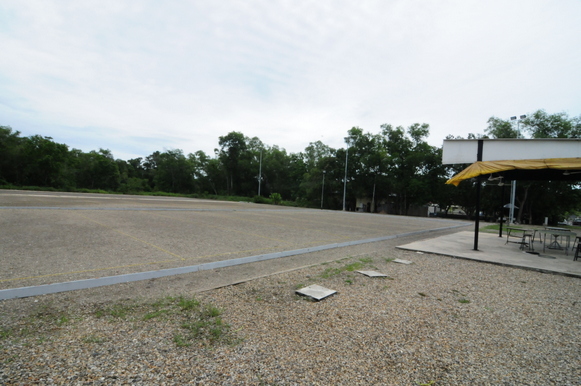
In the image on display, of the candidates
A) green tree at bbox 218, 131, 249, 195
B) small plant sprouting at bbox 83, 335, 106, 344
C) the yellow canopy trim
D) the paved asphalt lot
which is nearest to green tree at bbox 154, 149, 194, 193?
green tree at bbox 218, 131, 249, 195

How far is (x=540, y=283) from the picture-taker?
4727 mm

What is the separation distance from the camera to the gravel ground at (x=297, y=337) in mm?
2086

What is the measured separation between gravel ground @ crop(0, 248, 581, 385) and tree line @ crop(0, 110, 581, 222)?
2618 cm

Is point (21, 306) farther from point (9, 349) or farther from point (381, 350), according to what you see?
point (381, 350)

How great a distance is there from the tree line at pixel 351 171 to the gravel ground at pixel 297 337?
26.2 m

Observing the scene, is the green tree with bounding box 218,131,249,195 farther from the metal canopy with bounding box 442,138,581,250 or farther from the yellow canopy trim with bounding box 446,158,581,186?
the yellow canopy trim with bounding box 446,158,581,186

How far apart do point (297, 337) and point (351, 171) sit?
117 feet

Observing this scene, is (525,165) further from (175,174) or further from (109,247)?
(175,174)

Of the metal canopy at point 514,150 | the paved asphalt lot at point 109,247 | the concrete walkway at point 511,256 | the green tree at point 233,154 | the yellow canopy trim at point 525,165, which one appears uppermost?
the green tree at point 233,154

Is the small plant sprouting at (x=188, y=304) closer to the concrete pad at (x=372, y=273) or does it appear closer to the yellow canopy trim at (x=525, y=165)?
the concrete pad at (x=372, y=273)

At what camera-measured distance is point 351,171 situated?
37.1 m

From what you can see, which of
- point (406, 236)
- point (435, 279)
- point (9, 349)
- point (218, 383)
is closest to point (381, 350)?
point (218, 383)

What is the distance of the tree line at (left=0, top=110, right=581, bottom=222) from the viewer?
88.3 ft

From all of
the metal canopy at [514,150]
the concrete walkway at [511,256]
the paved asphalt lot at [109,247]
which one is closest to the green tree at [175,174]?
the paved asphalt lot at [109,247]
